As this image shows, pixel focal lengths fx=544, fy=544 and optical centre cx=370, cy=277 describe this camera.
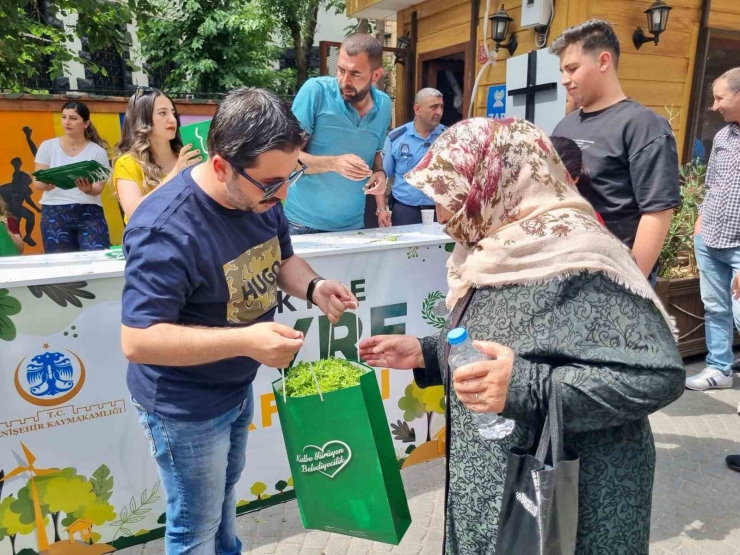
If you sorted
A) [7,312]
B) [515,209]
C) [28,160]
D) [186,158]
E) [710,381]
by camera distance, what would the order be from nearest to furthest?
[515,209], [7,312], [186,158], [710,381], [28,160]

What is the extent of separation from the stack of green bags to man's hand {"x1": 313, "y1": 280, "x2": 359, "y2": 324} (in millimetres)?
2350

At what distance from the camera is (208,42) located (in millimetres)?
14148

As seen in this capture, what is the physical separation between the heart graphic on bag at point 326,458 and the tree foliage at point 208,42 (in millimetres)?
13590

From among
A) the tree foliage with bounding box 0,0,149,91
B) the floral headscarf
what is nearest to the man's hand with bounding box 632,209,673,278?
the floral headscarf

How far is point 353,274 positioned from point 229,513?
1.20 metres

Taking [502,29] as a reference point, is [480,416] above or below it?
below

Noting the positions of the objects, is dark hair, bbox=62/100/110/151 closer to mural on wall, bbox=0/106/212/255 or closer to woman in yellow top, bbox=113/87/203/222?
mural on wall, bbox=0/106/212/255

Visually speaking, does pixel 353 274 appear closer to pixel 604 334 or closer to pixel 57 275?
pixel 57 275

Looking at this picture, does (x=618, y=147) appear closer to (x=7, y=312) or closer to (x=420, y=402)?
(x=420, y=402)

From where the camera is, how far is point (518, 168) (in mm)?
1275

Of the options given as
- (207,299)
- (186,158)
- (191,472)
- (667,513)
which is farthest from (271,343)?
(667,513)

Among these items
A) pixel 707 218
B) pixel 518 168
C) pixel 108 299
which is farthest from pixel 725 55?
pixel 108 299

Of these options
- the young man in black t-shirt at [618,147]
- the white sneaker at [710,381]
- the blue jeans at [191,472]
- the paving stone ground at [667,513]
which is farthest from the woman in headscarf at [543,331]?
the white sneaker at [710,381]

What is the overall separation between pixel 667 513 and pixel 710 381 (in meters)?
1.77
